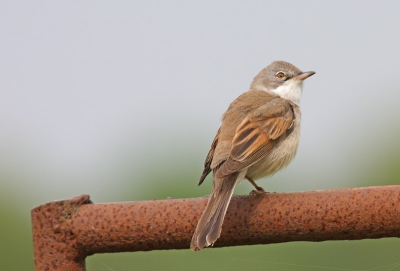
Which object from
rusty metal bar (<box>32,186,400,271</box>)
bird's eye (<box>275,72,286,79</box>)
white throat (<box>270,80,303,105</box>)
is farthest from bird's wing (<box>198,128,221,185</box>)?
bird's eye (<box>275,72,286,79</box>)

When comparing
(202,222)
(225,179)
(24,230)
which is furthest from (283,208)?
(24,230)

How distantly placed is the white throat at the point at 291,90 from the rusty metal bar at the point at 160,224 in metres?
3.78

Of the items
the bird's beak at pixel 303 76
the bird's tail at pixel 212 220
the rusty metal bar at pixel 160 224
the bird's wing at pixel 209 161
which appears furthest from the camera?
the bird's beak at pixel 303 76

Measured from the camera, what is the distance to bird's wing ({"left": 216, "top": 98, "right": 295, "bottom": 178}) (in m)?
4.61

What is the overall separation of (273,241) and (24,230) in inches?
272

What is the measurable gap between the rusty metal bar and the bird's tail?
0.16 feet

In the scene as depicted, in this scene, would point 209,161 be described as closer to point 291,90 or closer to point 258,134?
point 258,134

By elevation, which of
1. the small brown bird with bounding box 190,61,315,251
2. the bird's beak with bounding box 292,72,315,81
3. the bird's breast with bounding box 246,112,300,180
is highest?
the bird's beak with bounding box 292,72,315,81

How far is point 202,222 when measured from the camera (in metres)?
2.95

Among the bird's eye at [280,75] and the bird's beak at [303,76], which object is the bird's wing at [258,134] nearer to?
the bird's beak at [303,76]

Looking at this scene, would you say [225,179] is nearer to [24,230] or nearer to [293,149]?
[293,149]

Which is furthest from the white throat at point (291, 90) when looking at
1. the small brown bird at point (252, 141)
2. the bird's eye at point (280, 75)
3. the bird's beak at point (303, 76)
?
the small brown bird at point (252, 141)

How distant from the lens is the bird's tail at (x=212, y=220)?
2.90m

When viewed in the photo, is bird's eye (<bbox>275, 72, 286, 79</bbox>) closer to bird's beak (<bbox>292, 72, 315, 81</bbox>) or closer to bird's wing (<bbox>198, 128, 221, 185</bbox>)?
bird's beak (<bbox>292, 72, 315, 81</bbox>)
